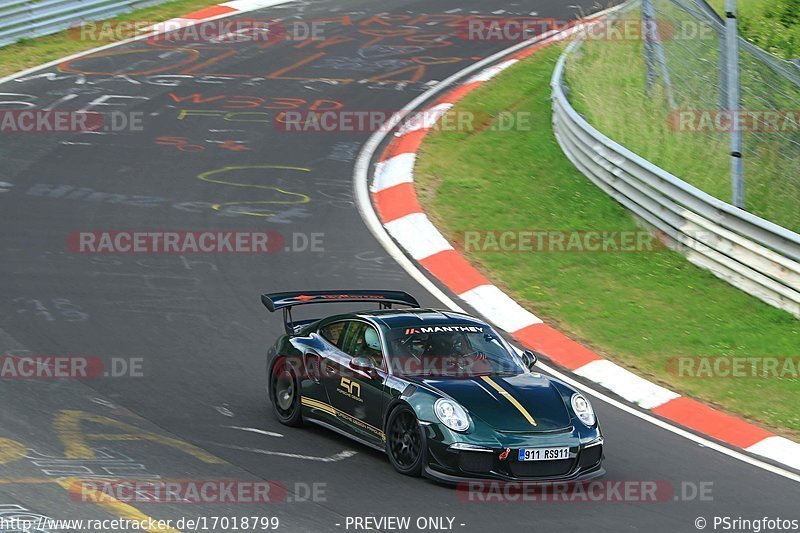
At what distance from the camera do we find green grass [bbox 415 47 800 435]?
11.7 metres

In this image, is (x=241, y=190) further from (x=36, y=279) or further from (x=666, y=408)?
(x=666, y=408)

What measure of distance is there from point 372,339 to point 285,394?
3.37 ft

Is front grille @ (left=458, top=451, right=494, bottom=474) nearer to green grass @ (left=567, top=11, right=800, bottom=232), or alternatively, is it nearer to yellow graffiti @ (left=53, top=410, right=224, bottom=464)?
yellow graffiti @ (left=53, top=410, right=224, bottom=464)

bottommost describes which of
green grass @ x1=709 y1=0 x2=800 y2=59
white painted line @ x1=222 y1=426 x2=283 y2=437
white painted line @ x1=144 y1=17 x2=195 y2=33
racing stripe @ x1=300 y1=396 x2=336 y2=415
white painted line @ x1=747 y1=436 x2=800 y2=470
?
white painted line @ x1=747 y1=436 x2=800 y2=470

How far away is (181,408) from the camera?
388 inches

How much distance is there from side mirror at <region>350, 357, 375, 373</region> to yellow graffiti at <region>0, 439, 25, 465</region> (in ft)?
8.55

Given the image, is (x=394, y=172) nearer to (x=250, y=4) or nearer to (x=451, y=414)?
(x=451, y=414)

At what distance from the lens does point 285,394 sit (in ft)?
32.7

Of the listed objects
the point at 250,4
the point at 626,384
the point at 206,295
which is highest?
the point at 250,4

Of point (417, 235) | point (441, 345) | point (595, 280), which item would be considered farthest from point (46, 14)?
point (441, 345)

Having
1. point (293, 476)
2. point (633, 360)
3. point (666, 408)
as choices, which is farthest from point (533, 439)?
point (633, 360)

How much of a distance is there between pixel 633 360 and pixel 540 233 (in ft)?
10.9

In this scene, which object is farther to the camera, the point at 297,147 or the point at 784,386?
the point at 297,147

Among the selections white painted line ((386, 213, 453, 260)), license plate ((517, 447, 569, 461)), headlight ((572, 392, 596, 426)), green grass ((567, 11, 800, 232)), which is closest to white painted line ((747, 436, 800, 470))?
headlight ((572, 392, 596, 426))
